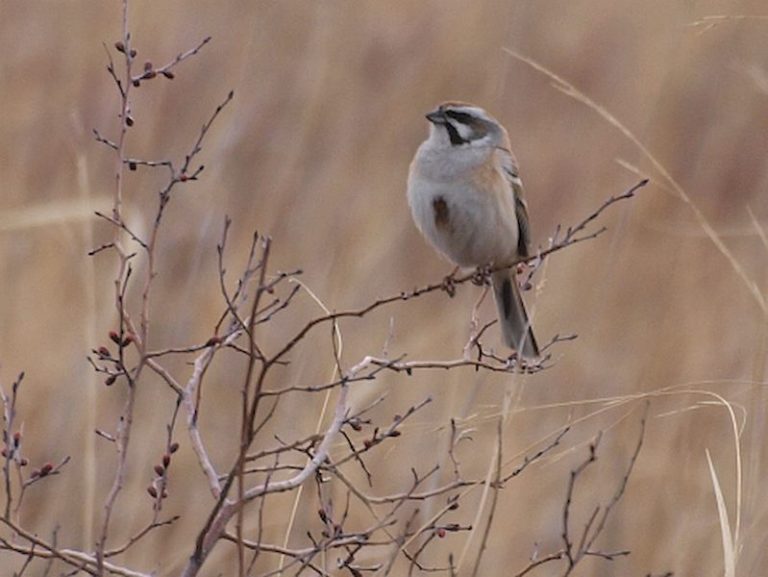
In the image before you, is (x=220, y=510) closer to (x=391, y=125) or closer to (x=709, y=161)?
(x=391, y=125)

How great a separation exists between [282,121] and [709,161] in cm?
171

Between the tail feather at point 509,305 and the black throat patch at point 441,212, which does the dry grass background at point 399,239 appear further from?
the black throat patch at point 441,212

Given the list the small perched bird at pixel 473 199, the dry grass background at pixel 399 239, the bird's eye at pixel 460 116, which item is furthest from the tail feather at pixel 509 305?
the bird's eye at pixel 460 116

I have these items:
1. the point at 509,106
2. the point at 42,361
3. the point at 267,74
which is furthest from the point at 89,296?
the point at 509,106

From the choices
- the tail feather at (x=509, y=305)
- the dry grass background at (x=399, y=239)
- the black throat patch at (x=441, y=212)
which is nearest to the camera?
the dry grass background at (x=399, y=239)

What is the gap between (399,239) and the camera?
636 centimetres

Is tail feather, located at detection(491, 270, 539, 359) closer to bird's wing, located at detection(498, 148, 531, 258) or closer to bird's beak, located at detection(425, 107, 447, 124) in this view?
bird's wing, located at detection(498, 148, 531, 258)

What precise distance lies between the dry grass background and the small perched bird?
0.70 feet

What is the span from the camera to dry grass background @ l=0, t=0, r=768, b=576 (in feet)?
14.2

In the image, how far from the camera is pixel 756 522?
10.3ft

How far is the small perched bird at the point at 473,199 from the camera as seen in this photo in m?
4.75

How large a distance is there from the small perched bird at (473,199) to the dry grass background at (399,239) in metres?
0.21

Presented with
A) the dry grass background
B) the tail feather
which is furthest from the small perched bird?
the dry grass background

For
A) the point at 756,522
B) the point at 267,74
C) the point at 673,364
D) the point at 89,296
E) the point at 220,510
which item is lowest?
the point at 220,510
